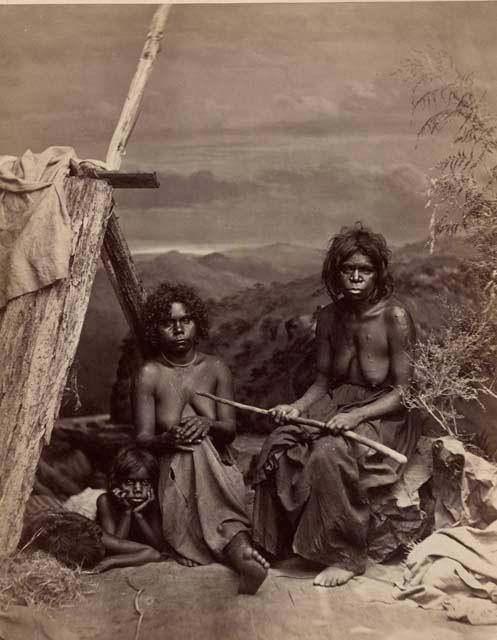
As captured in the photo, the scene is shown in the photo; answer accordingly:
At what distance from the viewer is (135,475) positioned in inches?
154

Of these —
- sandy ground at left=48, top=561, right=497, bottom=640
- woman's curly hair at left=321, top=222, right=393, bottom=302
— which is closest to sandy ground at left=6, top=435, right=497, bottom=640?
sandy ground at left=48, top=561, right=497, bottom=640

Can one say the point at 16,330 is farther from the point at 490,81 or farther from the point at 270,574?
the point at 490,81

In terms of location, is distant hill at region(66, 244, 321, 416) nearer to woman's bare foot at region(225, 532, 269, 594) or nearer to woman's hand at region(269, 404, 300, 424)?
woman's hand at region(269, 404, 300, 424)

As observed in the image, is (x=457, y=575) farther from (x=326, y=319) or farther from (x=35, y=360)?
(x=35, y=360)

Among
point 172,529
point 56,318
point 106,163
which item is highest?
point 106,163

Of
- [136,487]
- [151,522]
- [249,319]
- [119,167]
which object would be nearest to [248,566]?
[151,522]

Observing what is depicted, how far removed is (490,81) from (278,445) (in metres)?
2.10

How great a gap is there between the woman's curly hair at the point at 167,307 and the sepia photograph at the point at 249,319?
0.01 meters

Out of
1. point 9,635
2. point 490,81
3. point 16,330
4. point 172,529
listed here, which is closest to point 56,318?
point 16,330

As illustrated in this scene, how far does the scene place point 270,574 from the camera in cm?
374

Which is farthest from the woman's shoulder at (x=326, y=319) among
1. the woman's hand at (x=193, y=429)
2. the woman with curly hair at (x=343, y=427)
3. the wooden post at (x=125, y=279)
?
the wooden post at (x=125, y=279)

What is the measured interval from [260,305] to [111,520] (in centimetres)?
137

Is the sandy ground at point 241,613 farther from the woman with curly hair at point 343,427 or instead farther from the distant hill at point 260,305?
the distant hill at point 260,305

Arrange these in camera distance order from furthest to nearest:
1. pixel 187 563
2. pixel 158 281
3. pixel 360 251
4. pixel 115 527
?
pixel 158 281
pixel 360 251
pixel 115 527
pixel 187 563
